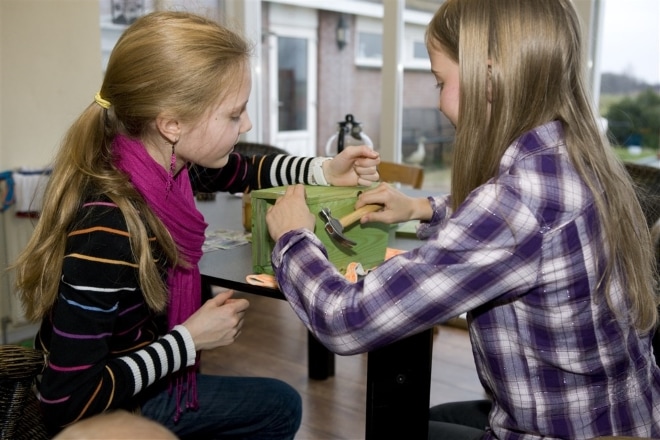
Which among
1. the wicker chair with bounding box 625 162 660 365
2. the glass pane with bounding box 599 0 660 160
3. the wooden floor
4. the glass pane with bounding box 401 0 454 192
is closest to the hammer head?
the wicker chair with bounding box 625 162 660 365

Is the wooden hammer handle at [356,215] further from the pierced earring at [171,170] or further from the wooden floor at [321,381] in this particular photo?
the wooden floor at [321,381]

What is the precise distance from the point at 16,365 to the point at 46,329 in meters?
0.14

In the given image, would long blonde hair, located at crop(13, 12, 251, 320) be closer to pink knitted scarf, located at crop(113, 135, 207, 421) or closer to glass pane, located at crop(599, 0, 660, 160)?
pink knitted scarf, located at crop(113, 135, 207, 421)

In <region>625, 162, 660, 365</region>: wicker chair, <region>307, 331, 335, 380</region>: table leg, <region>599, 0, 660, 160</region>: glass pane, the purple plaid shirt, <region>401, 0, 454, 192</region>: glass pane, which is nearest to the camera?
the purple plaid shirt

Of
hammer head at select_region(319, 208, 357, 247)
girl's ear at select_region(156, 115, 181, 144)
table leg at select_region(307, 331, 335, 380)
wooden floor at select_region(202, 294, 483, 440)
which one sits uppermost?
girl's ear at select_region(156, 115, 181, 144)

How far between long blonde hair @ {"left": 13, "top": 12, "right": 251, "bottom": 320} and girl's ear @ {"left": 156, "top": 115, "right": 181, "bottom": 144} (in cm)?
2

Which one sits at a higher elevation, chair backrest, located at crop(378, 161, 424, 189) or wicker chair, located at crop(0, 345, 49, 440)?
chair backrest, located at crop(378, 161, 424, 189)

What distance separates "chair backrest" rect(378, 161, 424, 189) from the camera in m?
2.85

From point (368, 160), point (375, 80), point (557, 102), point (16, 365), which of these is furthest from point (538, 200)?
point (375, 80)

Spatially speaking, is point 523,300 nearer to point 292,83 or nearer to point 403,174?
point 403,174

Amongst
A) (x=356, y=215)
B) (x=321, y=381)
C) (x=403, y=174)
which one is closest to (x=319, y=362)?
(x=321, y=381)

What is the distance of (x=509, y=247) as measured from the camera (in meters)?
0.92

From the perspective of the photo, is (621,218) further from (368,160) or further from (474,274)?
(368,160)

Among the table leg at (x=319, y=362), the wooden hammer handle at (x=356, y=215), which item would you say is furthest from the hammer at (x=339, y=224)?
the table leg at (x=319, y=362)
